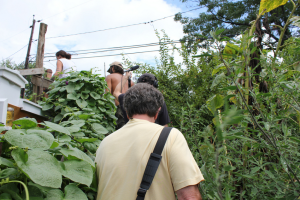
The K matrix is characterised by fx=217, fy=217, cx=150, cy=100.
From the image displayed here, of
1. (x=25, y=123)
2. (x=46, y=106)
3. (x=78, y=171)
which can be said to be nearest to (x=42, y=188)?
(x=78, y=171)

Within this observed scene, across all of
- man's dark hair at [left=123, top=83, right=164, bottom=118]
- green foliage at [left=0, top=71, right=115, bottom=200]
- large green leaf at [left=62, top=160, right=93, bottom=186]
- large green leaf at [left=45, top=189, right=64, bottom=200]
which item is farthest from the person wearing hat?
large green leaf at [left=45, top=189, right=64, bottom=200]

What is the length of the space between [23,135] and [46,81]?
13.4 feet

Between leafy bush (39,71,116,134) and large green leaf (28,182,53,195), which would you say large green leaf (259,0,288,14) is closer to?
large green leaf (28,182,53,195)

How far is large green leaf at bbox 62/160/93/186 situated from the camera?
3.11 ft

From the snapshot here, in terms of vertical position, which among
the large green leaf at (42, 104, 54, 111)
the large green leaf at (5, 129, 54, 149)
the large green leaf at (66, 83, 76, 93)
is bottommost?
the large green leaf at (5, 129, 54, 149)

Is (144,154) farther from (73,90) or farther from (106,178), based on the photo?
(73,90)

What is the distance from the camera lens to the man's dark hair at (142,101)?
1521 millimetres

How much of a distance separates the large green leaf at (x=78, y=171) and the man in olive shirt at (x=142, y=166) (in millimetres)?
256

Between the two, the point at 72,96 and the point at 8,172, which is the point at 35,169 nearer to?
the point at 8,172

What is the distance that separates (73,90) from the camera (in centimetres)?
294

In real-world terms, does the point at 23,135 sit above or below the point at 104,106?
below

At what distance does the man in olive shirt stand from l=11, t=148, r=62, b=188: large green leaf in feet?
1.40

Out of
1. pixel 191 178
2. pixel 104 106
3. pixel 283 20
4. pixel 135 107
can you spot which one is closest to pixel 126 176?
pixel 191 178

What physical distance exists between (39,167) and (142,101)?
83 cm
